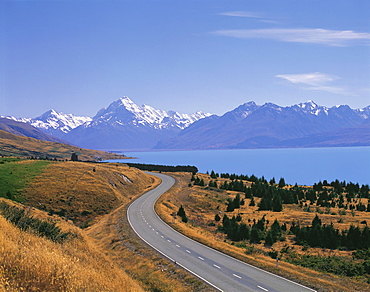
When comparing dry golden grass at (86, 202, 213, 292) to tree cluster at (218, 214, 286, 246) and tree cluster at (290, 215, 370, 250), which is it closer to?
tree cluster at (218, 214, 286, 246)

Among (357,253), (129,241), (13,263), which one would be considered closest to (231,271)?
(129,241)

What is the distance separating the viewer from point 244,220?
188ft

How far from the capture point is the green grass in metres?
50.4

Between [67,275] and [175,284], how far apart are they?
37.4ft

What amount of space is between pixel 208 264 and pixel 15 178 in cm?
4419

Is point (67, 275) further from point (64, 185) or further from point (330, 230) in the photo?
point (64, 185)

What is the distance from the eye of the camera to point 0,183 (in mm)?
52406

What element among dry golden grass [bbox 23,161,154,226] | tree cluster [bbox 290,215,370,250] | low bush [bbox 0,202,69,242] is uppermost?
low bush [bbox 0,202,69,242]

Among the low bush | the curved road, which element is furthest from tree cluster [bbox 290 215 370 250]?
the low bush

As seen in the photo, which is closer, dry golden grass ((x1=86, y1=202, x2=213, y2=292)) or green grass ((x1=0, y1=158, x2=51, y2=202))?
dry golden grass ((x1=86, y1=202, x2=213, y2=292))

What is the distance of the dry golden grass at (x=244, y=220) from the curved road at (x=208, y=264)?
124 centimetres

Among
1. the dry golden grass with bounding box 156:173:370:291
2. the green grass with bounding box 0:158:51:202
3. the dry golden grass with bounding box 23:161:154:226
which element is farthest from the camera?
the dry golden grass with bounding box 23:161:154:226

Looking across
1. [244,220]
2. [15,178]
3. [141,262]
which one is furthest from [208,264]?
[15,178]

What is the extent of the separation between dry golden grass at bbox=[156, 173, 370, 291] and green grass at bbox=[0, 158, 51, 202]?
74.1ft
